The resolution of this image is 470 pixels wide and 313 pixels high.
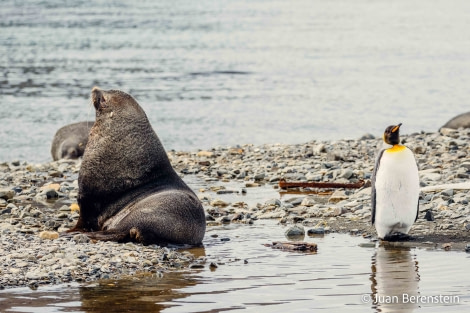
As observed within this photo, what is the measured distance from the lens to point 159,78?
3453cm

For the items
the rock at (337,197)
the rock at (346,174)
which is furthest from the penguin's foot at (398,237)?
the rock at (346,174)

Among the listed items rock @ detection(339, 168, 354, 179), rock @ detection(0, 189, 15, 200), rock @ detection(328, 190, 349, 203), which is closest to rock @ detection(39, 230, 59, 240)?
rock @ detection(0, 189, 15, 200)

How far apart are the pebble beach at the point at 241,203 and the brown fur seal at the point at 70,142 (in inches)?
60.0

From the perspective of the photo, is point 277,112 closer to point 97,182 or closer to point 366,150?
point 366,150

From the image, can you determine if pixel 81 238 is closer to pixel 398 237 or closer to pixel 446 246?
pixel 398 237

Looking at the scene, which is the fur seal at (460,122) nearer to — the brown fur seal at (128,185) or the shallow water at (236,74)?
the shallow water at (236,74)

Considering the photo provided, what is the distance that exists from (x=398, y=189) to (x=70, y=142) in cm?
1014

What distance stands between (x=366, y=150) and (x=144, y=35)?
127ft

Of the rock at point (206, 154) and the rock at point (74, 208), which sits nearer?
the rock at point (74, 208)

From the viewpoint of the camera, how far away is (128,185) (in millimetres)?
10062

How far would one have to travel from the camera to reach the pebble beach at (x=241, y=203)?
27.2 ft

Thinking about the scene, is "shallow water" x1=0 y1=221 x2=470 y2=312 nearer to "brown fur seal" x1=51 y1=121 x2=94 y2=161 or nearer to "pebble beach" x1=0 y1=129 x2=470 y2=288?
"pebble beach" x1=0 y1=129 x2=470 y2=288

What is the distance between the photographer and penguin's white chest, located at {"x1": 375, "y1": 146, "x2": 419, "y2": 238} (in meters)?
9.59

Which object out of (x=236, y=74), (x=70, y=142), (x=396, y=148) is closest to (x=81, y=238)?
(x=396, y=148)
